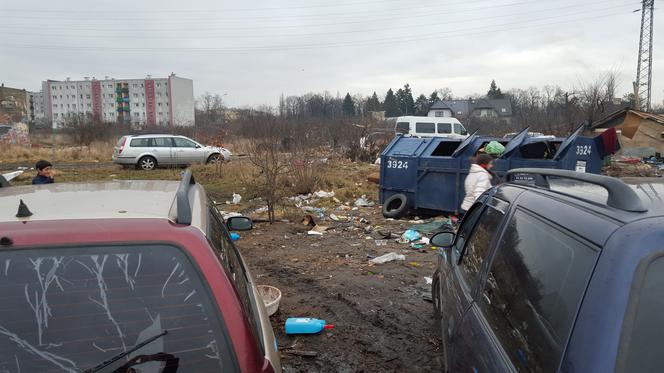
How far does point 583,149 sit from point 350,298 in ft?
20.1

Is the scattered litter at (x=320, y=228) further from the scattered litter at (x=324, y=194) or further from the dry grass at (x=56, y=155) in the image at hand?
the dry grass at (x=56, y=155)

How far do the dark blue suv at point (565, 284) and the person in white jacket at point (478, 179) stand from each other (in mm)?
3510

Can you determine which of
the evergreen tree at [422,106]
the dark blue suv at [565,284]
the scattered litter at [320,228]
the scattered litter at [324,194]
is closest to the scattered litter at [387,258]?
the scattered litter at [320,228]

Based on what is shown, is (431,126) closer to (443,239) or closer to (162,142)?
(162,142)

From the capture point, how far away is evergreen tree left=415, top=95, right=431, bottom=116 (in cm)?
Answer: 9156

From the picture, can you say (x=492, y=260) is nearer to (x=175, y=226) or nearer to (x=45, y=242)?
(x=175, y=226)

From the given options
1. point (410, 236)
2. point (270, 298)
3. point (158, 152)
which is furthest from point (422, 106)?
point (270, 298)

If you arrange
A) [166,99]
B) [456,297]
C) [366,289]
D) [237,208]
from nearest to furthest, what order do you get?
1. [456,297]
2. [366,289]
3. [237,208]
4. [166,99]

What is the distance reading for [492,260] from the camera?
2273mm

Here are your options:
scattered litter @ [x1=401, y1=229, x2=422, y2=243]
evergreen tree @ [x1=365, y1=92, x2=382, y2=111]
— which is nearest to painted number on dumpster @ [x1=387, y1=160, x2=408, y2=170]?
scattered litter @ [x1=401, y1=229, x2=422, y2=243]

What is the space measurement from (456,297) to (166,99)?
111057mm

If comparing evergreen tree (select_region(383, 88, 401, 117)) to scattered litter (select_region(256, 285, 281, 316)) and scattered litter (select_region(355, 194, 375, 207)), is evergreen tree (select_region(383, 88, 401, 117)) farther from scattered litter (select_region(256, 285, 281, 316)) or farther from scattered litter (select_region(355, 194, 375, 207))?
scattered litter (select_region(256, 285, 281, 316))

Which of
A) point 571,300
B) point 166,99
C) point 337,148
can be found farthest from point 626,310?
point 166,99

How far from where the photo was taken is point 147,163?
18.6m
